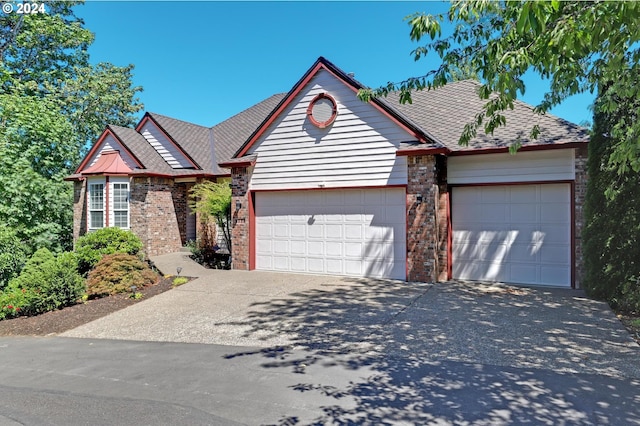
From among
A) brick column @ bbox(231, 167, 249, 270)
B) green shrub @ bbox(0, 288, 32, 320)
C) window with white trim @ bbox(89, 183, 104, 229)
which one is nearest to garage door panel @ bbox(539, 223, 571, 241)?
brick column @ bbox(231, 167, 249, 270)

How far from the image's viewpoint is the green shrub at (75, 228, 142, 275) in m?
12.0

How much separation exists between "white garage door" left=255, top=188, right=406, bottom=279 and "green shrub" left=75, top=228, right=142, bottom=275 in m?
4.22

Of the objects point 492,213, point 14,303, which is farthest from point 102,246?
point 492,213

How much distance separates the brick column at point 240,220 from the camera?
1217cm

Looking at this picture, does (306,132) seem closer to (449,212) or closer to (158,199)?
(449,212)

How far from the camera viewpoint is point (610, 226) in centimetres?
779

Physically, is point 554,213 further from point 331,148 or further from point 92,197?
point 92,197

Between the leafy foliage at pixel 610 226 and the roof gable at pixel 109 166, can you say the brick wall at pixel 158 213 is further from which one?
the leafy foliage at pixel 610 226

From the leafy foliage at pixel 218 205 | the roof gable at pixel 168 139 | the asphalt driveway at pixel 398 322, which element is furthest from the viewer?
the roof gable at pixel 168 139

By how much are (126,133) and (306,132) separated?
914cm

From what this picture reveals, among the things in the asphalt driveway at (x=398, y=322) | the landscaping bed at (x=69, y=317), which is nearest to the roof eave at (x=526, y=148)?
the asphalt driveway at (x=398, y=322)

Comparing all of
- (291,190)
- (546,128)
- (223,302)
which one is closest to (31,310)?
(223,302)

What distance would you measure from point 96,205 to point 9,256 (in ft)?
11.4

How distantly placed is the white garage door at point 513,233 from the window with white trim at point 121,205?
12.0 metres
